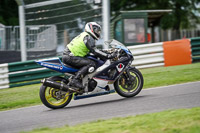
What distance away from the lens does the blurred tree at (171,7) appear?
24.1 meters

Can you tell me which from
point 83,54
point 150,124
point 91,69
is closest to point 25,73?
point 83,54

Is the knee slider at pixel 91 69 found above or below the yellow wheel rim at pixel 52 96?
above

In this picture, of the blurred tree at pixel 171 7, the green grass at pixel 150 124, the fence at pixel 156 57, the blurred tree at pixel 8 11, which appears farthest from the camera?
the blurred tree at pixel 8 11

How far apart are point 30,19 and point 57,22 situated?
1.07 metres

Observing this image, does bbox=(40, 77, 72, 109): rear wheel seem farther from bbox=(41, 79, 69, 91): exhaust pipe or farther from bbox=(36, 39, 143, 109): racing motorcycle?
bbox=(41, 79, 69, 91): exhaust pipe

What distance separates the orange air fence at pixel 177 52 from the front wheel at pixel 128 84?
18.9 ft

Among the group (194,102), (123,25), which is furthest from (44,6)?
(194,102)

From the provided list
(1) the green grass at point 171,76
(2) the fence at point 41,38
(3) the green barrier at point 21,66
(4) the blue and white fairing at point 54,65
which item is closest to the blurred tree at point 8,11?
(2) the fence at point 41,38

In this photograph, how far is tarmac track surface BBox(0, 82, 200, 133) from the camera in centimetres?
604

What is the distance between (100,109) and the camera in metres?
6.70

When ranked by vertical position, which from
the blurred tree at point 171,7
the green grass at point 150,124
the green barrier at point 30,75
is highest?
the blurred tree at point 171,7

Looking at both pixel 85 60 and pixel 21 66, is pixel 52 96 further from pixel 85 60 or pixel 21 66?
pixel 21 66

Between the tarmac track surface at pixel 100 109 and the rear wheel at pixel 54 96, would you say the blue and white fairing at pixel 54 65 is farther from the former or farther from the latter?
the tarmac track surface at pixel 100 109

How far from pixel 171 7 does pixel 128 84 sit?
59.3 feet
